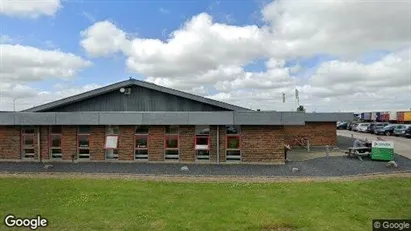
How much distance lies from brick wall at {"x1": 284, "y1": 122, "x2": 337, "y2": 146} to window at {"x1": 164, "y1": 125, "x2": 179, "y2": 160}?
13.4 m

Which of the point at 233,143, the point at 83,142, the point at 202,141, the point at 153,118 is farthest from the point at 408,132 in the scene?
the point at 83,142

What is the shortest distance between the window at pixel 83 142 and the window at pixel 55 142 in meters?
1.28

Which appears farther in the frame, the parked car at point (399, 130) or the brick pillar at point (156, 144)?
the parked car at point (399, 130)

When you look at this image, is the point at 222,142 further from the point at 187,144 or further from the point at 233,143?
the point at 187,144

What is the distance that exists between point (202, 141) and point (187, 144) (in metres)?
0.92

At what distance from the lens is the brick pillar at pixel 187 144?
21.0m

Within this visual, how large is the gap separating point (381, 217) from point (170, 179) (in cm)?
885

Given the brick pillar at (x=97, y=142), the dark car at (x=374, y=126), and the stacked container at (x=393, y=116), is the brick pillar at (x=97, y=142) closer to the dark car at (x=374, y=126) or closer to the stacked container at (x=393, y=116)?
the dark car at (x=374, y=126)

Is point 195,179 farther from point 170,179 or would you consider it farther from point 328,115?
point 328,115

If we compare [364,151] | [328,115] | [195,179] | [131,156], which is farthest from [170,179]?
[328,115]

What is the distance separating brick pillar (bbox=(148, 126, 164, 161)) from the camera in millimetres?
21188

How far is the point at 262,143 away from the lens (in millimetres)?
20500

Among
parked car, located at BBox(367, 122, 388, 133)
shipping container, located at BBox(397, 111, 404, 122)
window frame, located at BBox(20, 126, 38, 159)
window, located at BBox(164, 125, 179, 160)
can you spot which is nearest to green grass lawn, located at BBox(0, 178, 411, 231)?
window, located at BBox(164, 125, 179, 160)

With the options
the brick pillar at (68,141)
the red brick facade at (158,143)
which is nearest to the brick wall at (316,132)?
the red brick facade at (158,143)
